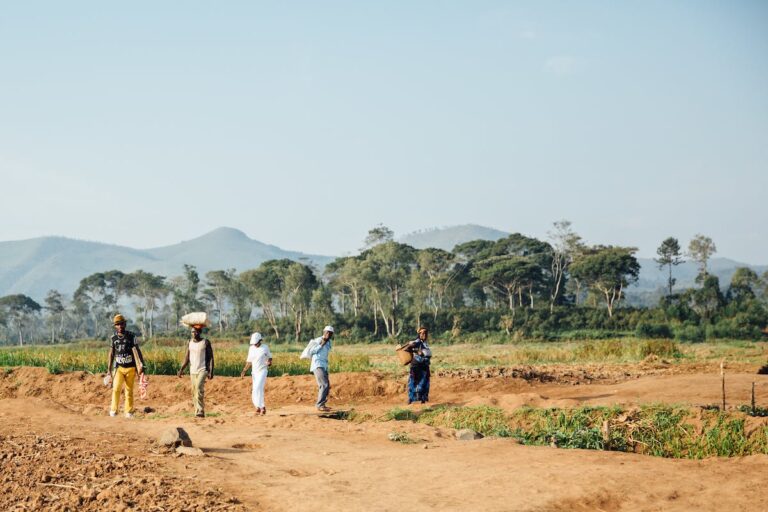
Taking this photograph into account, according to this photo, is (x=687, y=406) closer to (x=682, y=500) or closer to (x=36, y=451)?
(x=682, y=500)

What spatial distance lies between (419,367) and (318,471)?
262 inches

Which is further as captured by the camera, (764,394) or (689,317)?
(689,317)

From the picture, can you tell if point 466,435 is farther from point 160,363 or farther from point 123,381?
point 160,363

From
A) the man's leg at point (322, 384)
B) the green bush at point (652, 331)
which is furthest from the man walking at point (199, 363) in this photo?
the green bush at point (652, 331)

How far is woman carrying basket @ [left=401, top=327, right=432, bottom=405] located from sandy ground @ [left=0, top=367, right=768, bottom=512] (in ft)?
8.33

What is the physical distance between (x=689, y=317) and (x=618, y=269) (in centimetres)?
1362

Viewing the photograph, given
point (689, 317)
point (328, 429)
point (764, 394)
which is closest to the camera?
point (328, 429)

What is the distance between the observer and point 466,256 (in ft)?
303

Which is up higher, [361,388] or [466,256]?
[466,256]

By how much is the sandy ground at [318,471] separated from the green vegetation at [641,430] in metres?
1.07

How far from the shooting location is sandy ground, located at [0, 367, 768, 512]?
307 inches

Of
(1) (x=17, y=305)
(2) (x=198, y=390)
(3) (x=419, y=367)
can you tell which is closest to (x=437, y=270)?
(1) (x=17, y=305)

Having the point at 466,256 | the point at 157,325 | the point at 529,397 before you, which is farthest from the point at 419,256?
the point at 157,325

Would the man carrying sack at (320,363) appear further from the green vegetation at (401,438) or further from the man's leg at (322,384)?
the green vegetation at (401,438)
